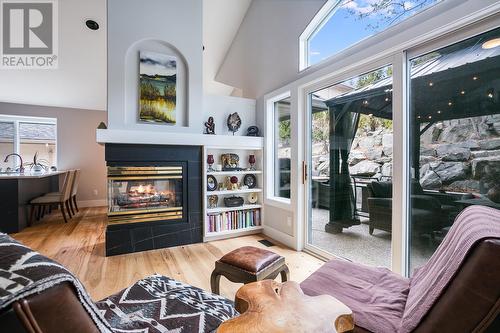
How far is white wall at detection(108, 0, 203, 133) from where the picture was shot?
3.11 metres

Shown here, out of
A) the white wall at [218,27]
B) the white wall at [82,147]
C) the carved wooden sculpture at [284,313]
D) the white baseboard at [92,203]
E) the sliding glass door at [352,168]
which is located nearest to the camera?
the carved wooden sculpture at [284,313]

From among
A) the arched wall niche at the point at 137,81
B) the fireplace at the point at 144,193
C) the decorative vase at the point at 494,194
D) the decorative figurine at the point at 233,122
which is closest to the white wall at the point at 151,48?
the arched wall niche at the point at 137,81

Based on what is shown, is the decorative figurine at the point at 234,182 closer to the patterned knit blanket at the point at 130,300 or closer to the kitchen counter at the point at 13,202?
the patterned knit blanket at the point at 130,300

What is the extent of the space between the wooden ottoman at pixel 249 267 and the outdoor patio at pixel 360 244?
3.60 feet

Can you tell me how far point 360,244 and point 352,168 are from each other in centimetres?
83

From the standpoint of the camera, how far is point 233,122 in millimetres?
3902

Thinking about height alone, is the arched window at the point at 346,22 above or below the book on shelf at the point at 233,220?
above

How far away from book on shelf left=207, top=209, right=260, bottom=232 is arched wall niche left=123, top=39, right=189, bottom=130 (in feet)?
4.72

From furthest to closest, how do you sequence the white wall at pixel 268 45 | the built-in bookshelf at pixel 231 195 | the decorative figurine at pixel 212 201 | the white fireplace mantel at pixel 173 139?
1. the decorative figurine at pixel 212 201
2. the built-in bookshelf at pixel 231 195
3. the white wall at pixel 268 45
4. the white fireplace mantel at pixel 173 139

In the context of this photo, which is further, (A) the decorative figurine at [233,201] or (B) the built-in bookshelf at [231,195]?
(A) the decorative figurine at [233,201]

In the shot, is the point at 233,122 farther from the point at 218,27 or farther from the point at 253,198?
the point at 218,27

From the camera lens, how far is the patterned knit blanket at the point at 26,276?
0.48 metres

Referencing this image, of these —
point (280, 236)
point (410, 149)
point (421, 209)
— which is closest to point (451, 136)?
point (410, 149)

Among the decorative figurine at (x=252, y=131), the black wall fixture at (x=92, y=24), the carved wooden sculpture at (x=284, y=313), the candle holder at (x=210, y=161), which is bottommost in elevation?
the carved wooden sculpture at (x=284, y=313)
